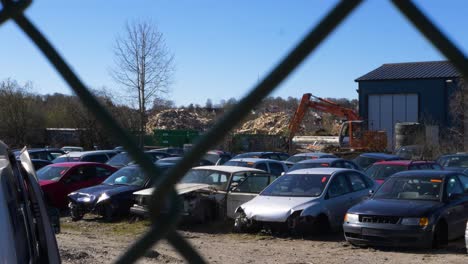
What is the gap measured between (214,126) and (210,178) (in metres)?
13.6

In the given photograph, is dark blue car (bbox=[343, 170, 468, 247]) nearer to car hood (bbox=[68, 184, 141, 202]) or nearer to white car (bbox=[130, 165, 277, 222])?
white car (bbox=[130, 165, 277, 222])

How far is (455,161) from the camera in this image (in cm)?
2056

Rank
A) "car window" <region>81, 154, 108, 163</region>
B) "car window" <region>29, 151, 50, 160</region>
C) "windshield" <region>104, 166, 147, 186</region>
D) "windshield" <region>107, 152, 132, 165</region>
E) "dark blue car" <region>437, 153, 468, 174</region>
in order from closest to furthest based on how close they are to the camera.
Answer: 1. "windshield" <region>104, 166, 147, 186</region>
2. "dark blue car" <region>437, 153, 468, 174</region>
3. "windshield" <region>107, 152, 132, 165</region>
4. "car window" <region>81, 154, 108, 163</region>
5. "car window" <region>29, 151, 50, 160</region>

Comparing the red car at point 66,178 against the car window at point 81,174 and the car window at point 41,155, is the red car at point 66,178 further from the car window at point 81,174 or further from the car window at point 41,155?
the car window at point 41,155

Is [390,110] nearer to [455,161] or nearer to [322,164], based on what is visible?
[455,161]

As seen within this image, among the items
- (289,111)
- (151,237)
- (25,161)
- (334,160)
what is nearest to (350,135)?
(334,160)

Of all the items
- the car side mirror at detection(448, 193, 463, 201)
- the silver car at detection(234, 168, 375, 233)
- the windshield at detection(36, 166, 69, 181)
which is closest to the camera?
the car side mirror at detection(448, 193, 463, 201)

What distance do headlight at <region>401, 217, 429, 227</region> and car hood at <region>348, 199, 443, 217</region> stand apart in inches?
2.6

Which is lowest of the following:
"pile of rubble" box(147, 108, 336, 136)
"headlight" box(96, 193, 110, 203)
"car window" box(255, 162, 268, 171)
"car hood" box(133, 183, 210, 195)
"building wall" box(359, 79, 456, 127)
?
"headlight" box(96, 193, 110, 203)

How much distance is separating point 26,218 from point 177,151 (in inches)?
1093

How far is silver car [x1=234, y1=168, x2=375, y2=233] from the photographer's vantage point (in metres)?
12.0

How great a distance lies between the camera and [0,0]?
176 centimetres

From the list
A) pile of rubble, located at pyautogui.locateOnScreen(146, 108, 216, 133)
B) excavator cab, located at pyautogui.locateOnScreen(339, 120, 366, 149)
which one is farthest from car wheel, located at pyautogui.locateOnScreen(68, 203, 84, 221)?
pile of rubble, located at pyautogui.locateOnScreen(146, 108, 216, 133)

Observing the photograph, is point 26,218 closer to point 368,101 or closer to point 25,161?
point 25,161
